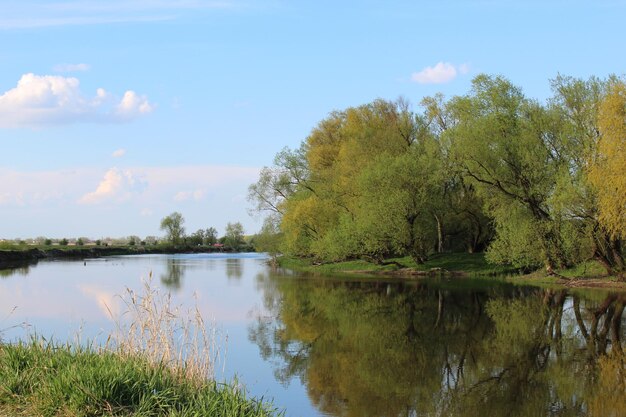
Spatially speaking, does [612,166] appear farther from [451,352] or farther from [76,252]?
[76,252]

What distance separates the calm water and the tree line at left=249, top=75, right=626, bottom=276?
515cm

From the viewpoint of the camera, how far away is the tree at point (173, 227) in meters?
121

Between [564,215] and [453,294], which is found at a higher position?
[564,215]

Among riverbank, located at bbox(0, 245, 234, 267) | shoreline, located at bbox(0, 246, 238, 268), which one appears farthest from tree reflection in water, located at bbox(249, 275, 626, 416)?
riverbank, located at bbox(0, 245, 234, 267)

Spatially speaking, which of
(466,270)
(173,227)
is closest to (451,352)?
(466,270)

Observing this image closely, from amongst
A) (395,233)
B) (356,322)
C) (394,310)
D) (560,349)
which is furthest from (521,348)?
(395,233)

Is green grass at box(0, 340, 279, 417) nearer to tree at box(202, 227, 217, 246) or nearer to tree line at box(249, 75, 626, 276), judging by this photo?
tree line at box(249, 75, 626, 276)

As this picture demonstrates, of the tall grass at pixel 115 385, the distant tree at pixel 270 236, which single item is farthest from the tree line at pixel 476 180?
the tall grass at pixel 115 385

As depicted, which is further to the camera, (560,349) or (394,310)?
(394,310)

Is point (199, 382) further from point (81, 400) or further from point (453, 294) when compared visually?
point (453, 294)

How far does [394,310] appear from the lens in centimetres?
2455

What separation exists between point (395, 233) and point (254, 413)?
36909 mm

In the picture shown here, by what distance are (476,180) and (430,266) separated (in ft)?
31.6

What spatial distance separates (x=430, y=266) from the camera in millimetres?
46094
